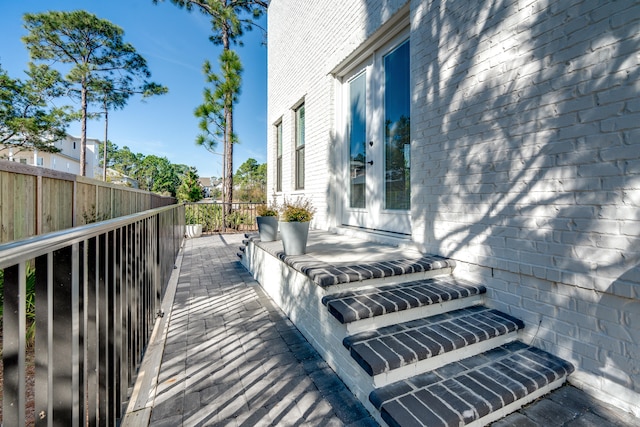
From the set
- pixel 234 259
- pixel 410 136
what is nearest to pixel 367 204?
pixel 410 136

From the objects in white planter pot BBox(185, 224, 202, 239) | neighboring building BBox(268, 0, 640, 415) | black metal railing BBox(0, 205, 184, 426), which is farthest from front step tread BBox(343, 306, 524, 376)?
white planter pot BBox(185, 224, 202, 239)

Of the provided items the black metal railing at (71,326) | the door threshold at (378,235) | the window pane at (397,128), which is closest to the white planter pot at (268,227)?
the door threshold at (378,235)

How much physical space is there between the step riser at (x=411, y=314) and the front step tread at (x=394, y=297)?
60 mm

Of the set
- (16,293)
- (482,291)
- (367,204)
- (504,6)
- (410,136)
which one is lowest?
(482,291)

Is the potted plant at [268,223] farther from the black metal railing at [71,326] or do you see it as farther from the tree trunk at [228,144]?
the tree trunk at [228,144]

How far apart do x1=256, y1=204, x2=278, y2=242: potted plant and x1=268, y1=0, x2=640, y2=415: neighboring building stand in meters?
1.30

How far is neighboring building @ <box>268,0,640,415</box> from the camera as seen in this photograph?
1517mm

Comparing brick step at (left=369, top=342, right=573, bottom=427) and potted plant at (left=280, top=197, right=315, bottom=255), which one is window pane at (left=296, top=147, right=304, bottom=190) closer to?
potted plant at (left=280, top=197, right=315, bottom=255)

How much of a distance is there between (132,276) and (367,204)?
2.78m

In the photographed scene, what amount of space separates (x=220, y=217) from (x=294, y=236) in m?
7.78

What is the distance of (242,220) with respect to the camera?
32.6 feet

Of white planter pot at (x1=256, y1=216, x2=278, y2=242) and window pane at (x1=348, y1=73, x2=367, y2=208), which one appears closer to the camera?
white planter pot at (x1=256, y1=216, x2=278, y2=242)

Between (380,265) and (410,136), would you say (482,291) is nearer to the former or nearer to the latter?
(380,265)

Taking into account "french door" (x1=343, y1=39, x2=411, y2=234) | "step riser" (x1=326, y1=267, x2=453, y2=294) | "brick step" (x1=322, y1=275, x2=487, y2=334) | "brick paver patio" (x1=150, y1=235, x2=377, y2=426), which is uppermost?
"french door" (x1=343, y1=39, x2=411, y2=234)
